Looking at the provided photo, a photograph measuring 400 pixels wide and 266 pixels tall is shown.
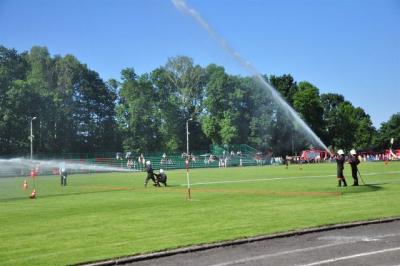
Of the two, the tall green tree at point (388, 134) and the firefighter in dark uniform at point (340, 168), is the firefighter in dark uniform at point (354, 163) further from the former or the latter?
the tall green tree at point (388, 134)

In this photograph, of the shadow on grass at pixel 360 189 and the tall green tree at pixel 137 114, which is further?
the tall green tree at pixel 137 114

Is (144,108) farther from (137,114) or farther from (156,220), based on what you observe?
(156,220)

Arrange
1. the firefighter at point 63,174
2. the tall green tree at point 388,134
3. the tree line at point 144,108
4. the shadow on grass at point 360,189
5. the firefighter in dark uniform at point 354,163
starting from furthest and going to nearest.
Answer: the tall green tree at point 388,134 → the tree line at point 144,108 → the firefighter at point 63,174 → the firefighter in dark uniform at point 354,163 → the shadow on grass at point 360,189

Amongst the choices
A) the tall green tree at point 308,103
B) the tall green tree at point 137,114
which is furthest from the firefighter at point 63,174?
the tall green tree at point 308,103

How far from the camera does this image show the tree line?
9131cm

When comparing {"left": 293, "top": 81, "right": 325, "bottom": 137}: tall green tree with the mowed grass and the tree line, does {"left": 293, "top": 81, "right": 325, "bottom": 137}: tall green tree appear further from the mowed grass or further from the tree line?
the mowed grass

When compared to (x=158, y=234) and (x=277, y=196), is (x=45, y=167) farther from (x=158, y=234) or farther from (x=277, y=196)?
(x=158, y=234)

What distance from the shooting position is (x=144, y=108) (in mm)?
107188

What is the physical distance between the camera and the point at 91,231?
15.1m

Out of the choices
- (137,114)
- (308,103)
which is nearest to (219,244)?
(137,114)

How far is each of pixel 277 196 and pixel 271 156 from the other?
82227 millimetres

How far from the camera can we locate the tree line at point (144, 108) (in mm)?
91312

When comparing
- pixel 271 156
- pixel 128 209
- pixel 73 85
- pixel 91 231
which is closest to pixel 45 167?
pixel 73 85

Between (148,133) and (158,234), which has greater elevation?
(148,133)
